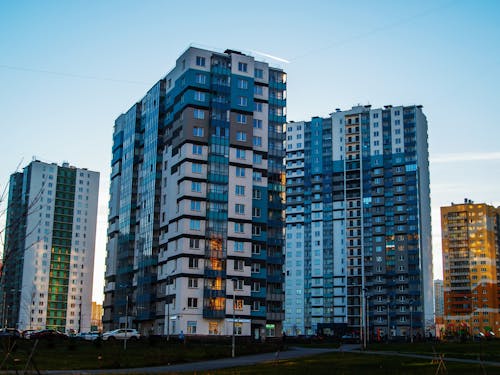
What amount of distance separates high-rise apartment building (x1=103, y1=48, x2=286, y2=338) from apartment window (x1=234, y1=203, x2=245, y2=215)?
0.58ft

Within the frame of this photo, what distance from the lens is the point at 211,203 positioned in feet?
390

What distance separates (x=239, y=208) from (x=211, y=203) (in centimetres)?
568

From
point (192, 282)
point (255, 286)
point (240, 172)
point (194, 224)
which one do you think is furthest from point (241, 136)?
point (192, 282)

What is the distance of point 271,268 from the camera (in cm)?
12950

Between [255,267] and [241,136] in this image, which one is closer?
[255,267]

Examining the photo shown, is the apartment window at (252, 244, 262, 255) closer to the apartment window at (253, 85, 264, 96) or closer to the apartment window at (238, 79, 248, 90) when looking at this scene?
the apartment window at (253, 85, 264, 96)

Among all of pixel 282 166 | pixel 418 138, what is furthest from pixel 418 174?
pixel 282 166

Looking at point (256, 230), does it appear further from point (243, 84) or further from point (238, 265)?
point (243, 84)

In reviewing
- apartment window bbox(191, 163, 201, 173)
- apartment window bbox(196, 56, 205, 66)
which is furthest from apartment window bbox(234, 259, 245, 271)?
apartment window bbox(196, 56, 205, 66)

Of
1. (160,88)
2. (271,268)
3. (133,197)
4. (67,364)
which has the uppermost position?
(160,88)

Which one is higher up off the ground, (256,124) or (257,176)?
(256,124)

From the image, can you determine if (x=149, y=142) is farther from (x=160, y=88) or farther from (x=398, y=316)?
(x=398, y=316)

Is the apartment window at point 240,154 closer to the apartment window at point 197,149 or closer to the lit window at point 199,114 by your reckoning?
the apartment window at point 197,149

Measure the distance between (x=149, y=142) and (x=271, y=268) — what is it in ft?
116
